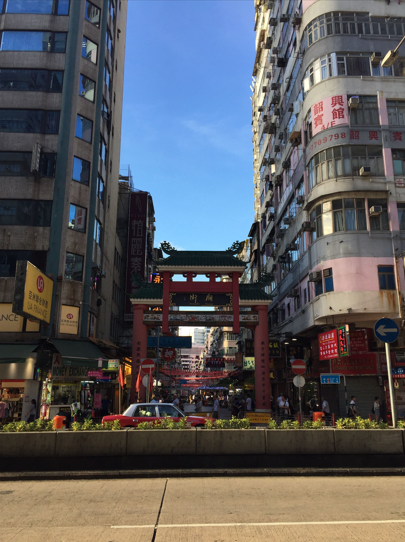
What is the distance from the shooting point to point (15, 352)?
81.6 ft

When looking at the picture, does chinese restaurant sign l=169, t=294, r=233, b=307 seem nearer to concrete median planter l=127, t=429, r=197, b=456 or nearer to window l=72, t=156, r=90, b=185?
window l=72, t=156, r=90, b=185

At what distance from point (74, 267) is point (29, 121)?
10.2 m

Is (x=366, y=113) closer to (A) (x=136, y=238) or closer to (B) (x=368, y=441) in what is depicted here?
(B) (x=368, y=441)

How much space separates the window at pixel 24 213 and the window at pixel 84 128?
5773mm

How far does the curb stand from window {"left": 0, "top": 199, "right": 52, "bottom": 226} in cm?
2052

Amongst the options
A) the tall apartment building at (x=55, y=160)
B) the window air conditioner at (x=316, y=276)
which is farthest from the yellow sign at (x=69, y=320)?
the window air conditioner at (x=316, y=276)

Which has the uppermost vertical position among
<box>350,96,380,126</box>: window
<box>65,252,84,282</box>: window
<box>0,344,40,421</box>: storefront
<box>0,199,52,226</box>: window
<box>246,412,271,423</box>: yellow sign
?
<box>350,96,380,126</box>: window

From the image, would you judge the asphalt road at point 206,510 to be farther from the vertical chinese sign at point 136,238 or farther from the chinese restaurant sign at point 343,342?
the vertical chinese sign at point 136,238

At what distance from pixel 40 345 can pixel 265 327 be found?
13.6 m

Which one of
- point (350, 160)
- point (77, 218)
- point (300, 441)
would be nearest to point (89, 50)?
point (77, 218)

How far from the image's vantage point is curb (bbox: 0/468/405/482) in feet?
34.7

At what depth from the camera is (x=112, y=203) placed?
39.5m

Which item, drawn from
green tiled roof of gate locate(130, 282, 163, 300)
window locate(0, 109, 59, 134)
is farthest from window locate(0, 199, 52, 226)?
green tiled roof of gate locate(130, 282, 163, 300)

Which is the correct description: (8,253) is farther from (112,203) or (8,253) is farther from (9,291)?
(112,203)
